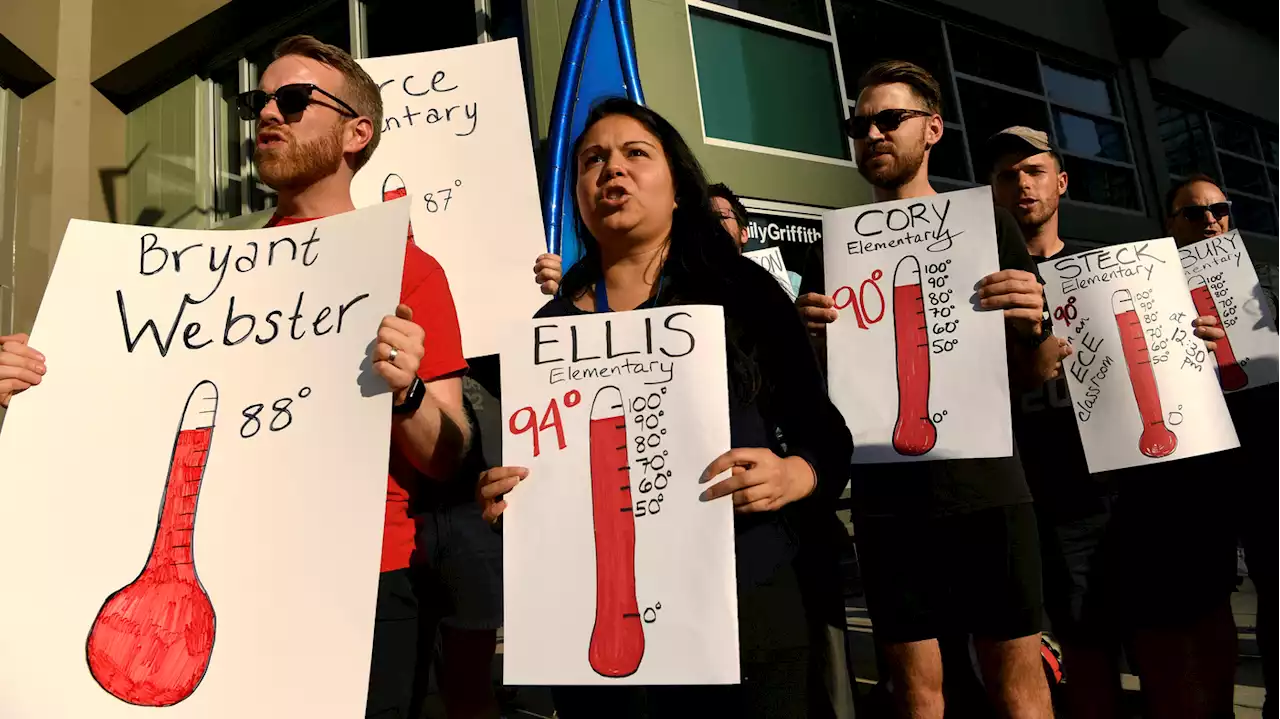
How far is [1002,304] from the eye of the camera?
157 cm

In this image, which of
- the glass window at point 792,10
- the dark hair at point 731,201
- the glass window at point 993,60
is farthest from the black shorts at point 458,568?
the glass window at point 993,60

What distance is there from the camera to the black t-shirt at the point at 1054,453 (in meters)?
2.15

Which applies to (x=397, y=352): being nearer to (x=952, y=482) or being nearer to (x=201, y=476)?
(x=201, y=476)

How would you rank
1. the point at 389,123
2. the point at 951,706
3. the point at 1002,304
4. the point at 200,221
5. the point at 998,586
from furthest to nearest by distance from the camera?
the point at 200,221 → the point at 951,706 → the point at 389,123 → the point at 998,586 → the point at 1002,304

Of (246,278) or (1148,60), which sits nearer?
(246,278)

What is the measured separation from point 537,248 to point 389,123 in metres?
0.55

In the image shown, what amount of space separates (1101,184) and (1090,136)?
58 cm

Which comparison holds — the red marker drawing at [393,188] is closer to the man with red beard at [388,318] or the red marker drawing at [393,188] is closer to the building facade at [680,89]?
the man with red beard at [388,318]

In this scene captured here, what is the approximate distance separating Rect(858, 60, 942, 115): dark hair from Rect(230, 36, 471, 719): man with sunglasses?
1130 millimetres

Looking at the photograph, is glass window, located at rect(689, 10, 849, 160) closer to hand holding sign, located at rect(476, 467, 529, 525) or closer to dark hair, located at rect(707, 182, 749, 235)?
dark hair, located at rect(707, 182, 749, 235)

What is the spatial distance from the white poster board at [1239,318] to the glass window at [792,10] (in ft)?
17.1

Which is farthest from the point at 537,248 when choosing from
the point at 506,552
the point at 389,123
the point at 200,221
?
the point at 200,221

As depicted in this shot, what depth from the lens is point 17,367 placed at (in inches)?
46.3

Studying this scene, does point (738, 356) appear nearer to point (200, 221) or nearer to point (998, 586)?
point (998, 586)
